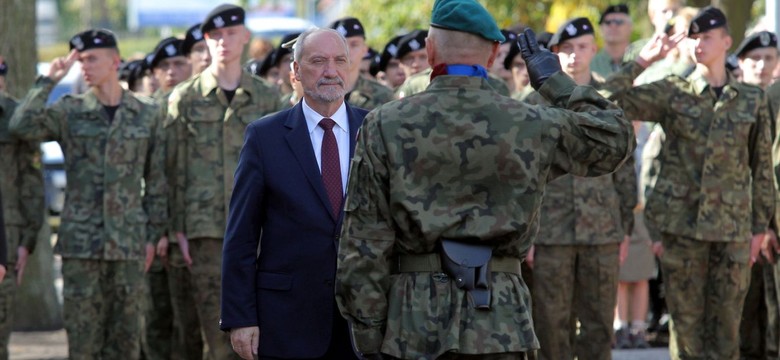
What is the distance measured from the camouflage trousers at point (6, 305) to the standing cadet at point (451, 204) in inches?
189

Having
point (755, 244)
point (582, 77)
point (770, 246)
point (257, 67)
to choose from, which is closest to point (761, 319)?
point (770, 246)

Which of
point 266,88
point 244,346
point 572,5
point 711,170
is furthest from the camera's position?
point 572,5

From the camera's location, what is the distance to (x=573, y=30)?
31.3ft

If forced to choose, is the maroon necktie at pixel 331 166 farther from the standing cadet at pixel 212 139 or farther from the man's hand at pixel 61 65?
the man's hand at pixel 61 65

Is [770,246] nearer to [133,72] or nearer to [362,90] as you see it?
[362,90]

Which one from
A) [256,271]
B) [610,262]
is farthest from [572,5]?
[256,271]

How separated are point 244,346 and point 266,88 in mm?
3670

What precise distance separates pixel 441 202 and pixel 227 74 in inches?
183

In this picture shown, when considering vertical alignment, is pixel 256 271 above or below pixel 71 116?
A: below

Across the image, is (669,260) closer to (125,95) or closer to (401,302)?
(125,95)

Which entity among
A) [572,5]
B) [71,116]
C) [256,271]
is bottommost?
[256,271]

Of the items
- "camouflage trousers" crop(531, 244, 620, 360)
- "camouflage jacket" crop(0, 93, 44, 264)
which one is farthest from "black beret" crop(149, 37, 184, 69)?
"camouflage trousers" crop(531, 244, 620, 360)

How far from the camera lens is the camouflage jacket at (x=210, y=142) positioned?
31.2ft

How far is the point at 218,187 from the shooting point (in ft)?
31.4
